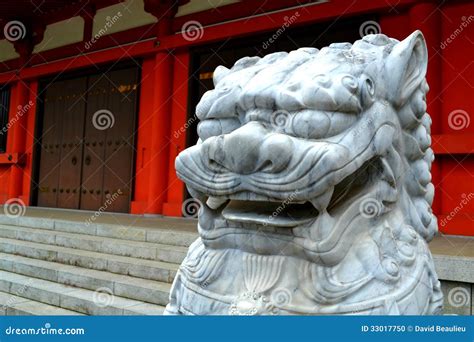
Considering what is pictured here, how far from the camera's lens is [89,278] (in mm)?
3236

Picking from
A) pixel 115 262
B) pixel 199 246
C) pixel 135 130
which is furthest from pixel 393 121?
pixel 135 130

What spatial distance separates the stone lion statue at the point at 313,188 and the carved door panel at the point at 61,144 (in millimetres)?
6088

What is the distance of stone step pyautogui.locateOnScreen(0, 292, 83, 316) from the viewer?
9.64ft

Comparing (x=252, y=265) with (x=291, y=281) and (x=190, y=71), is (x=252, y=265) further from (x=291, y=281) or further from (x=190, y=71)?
(x=190, y=71)

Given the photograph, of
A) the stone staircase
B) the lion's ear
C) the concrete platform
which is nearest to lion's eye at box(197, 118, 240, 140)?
the lion's ear

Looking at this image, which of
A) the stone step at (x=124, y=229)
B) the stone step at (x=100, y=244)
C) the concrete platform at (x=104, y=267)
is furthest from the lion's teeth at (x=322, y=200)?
the stone step at (x=124, y=229)

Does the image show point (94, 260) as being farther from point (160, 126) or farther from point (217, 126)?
point (217, 126)

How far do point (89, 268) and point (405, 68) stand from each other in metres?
3.12

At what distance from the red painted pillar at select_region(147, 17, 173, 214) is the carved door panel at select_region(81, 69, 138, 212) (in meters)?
0.69

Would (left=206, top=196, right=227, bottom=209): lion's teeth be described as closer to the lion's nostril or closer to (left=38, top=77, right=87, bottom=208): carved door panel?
the lion's nostril

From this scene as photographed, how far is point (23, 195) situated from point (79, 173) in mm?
1560

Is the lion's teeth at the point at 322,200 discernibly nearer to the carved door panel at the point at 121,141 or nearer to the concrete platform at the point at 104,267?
the concrete platform at the point at 104,267

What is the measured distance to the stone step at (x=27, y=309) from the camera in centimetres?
294
